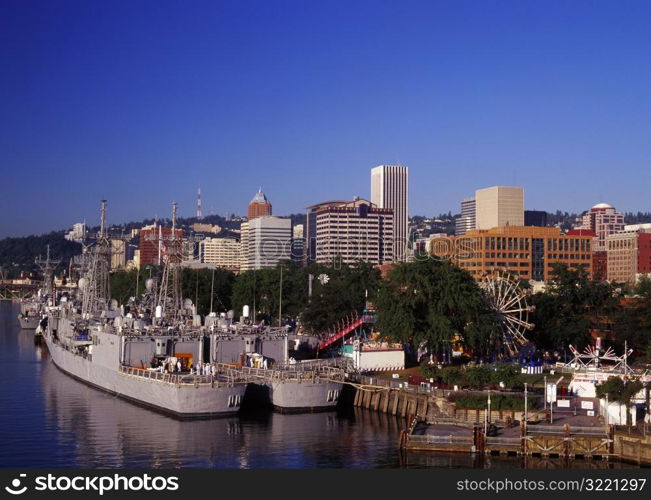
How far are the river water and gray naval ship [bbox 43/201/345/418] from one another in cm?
146

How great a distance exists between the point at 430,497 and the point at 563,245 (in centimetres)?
16159

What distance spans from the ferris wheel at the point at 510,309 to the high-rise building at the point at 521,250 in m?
96.4

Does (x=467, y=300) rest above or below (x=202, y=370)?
above

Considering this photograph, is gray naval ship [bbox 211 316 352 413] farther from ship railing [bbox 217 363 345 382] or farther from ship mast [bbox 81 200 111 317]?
ship mast [bbox 81 200 111 317]

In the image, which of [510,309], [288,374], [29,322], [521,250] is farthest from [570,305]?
[29,322]

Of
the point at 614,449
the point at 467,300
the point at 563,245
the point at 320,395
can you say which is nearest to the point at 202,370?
the point at 320,395

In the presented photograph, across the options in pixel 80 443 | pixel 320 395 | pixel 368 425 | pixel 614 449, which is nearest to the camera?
pixel 614 449

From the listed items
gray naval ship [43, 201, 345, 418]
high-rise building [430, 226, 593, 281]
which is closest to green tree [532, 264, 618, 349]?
Answer: gray naval ship [43, 201, 345, 418]

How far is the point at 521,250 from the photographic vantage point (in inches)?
7352

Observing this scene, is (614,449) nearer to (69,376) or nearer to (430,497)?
(430,497)

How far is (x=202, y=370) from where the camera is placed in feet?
216

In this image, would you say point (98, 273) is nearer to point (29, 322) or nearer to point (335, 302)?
point (335, 302)

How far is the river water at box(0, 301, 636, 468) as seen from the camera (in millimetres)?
48281

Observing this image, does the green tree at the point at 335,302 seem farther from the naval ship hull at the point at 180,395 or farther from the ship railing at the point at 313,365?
the naval ship hull at the point at 180,395
